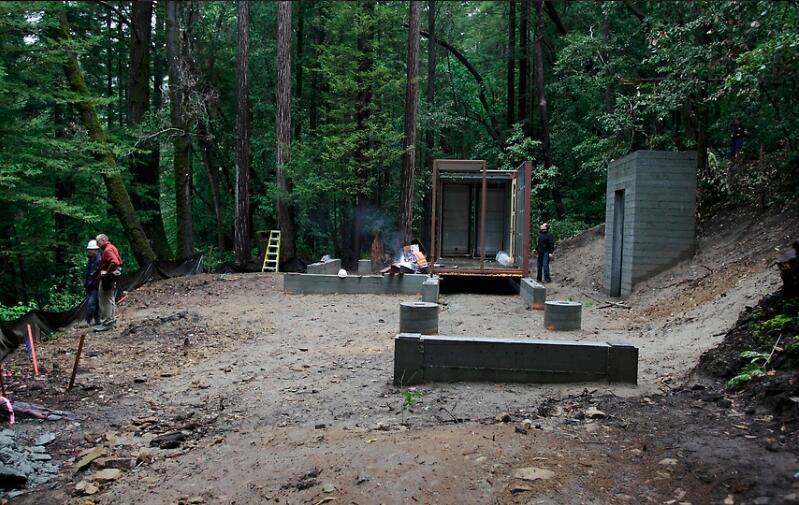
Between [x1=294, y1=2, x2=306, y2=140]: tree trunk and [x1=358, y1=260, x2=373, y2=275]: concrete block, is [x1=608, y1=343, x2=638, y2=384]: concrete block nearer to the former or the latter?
[x1=358, y1=260, x2=373, y2=275]: concrete block

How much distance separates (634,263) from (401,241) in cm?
951

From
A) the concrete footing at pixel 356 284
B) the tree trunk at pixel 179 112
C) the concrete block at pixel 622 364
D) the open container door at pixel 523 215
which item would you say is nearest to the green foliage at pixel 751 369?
the concrete block at pixel 622 364

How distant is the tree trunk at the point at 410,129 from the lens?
1955 centimetres

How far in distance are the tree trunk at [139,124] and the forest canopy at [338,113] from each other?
3.1 inches

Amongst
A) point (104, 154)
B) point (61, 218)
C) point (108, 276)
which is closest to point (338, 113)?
point (104, 154)

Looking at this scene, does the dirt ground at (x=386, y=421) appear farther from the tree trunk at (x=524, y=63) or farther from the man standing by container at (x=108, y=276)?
the tree trunk at (x=524, y=63)

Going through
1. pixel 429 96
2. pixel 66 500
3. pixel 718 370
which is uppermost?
pixel 429 96

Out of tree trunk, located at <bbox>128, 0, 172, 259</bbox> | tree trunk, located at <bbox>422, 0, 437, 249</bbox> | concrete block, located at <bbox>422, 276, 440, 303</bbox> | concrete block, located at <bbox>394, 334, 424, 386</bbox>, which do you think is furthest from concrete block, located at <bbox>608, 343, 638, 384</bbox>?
tree trunk, located at <bbox>422, 0, 437, 249</bbox>

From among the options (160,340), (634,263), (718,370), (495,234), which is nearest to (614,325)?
(634,263)

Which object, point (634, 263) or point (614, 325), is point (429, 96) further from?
point (614, 325)

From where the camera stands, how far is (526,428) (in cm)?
479

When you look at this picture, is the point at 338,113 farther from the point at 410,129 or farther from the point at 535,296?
the point at 535,296

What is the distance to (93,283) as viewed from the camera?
10430mm

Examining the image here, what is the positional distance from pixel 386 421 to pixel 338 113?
17.8 metres
